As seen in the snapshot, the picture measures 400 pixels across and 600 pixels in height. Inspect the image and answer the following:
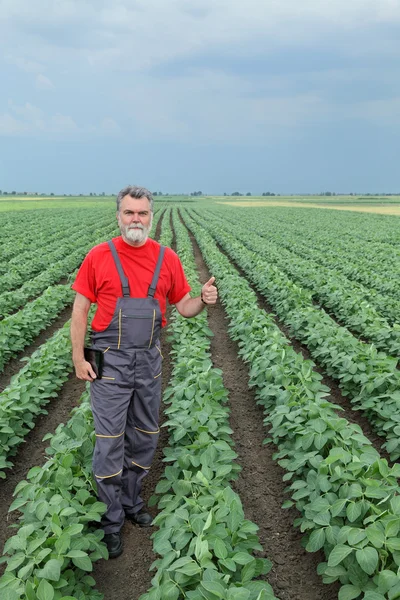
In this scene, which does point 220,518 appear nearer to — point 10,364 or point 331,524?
point 331,524

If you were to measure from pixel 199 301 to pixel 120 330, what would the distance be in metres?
0.67

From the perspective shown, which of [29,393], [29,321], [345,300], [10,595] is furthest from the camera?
[345,300]

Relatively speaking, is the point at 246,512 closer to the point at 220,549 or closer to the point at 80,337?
the point at 220,549

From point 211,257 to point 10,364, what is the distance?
358 inches

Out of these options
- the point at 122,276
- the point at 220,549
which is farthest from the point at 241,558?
the point at 122,276

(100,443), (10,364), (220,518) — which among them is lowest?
(10,364)

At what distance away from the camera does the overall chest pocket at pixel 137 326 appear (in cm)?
289

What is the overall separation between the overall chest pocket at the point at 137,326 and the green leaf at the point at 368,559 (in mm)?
1724

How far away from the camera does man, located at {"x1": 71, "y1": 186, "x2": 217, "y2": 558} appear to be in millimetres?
2900

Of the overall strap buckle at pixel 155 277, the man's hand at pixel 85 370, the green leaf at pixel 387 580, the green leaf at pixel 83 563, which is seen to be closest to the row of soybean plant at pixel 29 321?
the man's hand at pixel 85 370

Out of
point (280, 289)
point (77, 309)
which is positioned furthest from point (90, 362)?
point (280, 289)

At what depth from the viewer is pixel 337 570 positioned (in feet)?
8.01

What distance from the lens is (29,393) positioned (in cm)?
461

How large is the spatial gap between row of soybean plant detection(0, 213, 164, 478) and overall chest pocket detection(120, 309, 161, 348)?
1.72 m
